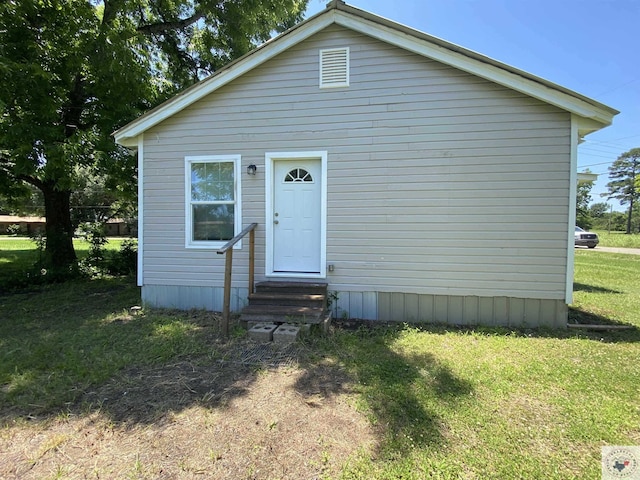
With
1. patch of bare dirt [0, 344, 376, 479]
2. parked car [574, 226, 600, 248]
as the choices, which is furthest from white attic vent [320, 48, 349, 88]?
parked car [574, 226, 600, 248]

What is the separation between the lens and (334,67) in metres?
5.10

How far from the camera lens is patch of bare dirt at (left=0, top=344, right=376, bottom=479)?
79.7 inches

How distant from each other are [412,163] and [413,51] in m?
1.57

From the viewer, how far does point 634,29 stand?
11406mm

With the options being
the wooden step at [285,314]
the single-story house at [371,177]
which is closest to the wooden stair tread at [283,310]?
the wooden step at [285,314]

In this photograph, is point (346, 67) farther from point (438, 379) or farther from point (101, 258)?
point (101, 258)

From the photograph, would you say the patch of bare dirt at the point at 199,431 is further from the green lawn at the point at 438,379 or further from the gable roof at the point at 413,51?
the gable roof at the point at 413,51

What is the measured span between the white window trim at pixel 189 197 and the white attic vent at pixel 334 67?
181 centimetres

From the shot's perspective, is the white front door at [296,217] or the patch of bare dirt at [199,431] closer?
the patch of bare dirt at [199,431]

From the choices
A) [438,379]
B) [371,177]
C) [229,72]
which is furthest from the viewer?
[229,72]

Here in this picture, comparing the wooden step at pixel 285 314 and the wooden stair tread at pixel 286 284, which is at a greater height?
the wooden stair tread at pixel 286 284

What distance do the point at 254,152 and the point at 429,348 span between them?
382 cm

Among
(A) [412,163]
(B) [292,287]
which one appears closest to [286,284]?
(B) [292,287]

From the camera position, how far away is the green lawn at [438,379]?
2.11 meters
